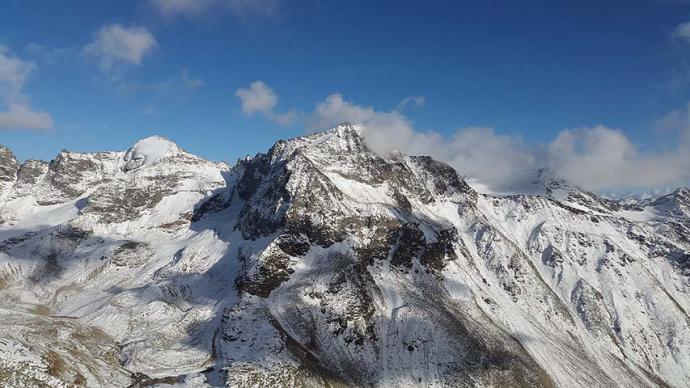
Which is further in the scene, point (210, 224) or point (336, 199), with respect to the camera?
point (210, 224)

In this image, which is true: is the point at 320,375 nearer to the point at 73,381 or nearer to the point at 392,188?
the point at 73,381

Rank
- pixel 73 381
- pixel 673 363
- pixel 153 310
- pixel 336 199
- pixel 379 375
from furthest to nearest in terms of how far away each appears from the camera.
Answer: pixel 673 363, pixel 336 199, pixel 153 310, pixel 379 375, pixel 73 381

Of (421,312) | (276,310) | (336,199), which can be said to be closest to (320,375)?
(276,310)

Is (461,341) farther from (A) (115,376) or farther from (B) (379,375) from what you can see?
(A) (115,376)

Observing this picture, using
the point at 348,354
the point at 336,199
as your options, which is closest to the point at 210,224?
the point at 336,199

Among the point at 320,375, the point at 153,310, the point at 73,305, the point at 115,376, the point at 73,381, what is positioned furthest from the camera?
the point at 73,305

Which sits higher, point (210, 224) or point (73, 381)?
point (210, 224)

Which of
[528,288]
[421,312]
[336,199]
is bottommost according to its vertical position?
[421,312]
